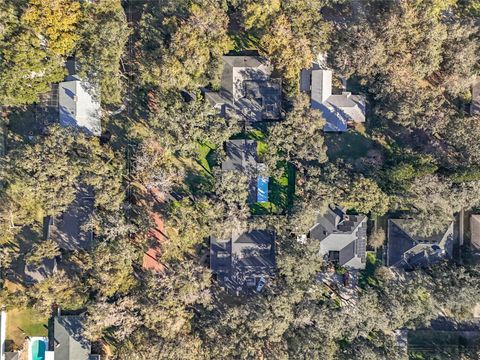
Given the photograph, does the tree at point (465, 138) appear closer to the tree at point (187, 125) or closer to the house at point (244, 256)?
the house at point (244, 256)

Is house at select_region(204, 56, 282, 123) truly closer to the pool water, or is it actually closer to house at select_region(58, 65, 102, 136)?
house at select_region(58, 65, 102, 136)

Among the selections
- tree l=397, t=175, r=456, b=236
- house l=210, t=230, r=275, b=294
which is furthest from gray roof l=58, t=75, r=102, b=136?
tree l=397, t=175, r=456, b=236

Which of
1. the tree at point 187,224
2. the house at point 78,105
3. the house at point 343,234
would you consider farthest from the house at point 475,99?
the house at point 78,105

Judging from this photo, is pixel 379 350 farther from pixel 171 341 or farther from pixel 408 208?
pixel 171 341

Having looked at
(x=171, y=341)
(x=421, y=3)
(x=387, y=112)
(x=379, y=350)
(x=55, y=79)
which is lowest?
(x=379, y=350)

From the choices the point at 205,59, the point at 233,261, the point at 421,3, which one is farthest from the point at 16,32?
the point at 421,3

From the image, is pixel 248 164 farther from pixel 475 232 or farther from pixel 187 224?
pixel 475 232

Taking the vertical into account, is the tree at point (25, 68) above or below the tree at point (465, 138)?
above
